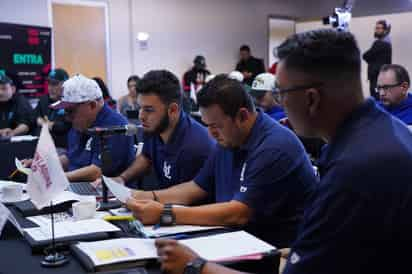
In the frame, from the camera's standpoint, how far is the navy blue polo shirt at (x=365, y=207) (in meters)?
0.98

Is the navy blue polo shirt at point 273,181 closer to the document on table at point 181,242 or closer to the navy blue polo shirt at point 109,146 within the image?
the document on table at point 181,242

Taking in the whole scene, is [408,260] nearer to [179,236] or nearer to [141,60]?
[179,236]

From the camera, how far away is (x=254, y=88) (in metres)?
4.03

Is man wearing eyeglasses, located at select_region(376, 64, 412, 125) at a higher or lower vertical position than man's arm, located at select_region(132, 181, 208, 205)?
higher

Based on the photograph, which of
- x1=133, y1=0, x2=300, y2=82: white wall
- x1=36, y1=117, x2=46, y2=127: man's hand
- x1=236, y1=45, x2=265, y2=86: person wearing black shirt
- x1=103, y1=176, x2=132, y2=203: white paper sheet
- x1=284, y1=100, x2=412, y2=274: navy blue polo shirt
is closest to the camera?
x1=284, y1=100, x2=412, y2=274: navy blue polo shirt

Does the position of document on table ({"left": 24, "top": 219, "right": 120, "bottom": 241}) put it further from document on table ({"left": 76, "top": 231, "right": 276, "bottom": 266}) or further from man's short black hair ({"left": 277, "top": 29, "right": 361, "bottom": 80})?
man's short black hair ({"left": 277, "top": 29, "right": 361, "bottom": 80})

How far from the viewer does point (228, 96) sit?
188cm

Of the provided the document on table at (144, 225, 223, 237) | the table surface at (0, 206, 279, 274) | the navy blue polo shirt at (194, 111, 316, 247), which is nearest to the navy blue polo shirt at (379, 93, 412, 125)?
the navy blue polo shirt at (194, 111, 316, 247)

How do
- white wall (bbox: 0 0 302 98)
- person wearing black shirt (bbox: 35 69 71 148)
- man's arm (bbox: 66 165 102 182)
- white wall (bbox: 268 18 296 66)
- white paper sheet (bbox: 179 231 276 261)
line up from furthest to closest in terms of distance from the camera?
white wall (bbox: 268 18 296 66) → white wall (bbox: 0 0 302 98) → person wearing black shirt (bbox: 35 69 71 148) → man's arm (bbox: 66 165 102 182) → white paper sheet (bbox: 179 231 276 261)

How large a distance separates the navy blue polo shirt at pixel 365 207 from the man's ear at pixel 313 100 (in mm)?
103

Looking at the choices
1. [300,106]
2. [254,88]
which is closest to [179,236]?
[300,106]

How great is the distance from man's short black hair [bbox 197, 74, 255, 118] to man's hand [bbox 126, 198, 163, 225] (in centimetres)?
46

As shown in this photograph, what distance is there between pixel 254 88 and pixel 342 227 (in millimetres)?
3077

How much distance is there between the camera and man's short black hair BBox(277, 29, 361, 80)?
1119mm
